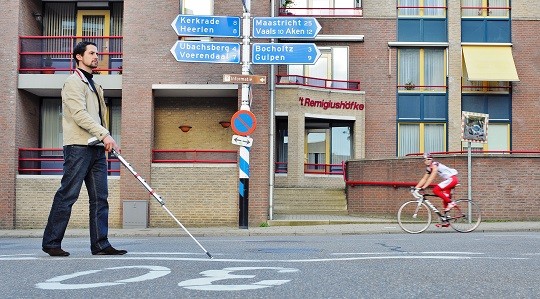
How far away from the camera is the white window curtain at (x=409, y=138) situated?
31000 millimetres

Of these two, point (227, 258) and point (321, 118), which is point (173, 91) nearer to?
point (321, 118)

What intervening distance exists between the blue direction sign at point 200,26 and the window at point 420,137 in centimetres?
1402

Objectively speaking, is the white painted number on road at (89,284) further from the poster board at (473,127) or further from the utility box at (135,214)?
the poster board at (473,127)

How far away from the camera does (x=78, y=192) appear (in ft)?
26.7

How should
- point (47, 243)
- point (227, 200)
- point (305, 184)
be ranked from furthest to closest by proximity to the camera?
point (305, 184) < point (227, 200) < point (47, 243)

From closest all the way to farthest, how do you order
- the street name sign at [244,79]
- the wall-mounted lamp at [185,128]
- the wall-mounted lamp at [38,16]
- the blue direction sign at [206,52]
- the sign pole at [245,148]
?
the street name sign at [244,79] → the blue direction sign at [206,52] → the sign pole at [245,148] → the wall-mounted lamp at [38,16] → the wall-mounted lamp at [185,128]

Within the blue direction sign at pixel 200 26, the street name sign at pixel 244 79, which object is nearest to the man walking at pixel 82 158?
the street name sign at pixel 244 79

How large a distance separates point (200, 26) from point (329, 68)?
43.2ft

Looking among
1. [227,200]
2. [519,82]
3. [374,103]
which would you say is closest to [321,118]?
[374,103]

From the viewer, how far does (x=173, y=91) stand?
886 inches

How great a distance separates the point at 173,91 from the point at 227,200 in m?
3.72

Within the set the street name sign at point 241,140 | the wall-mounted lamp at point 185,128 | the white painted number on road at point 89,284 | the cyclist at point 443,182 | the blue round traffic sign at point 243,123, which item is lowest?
the white painted number on road at point 89,284

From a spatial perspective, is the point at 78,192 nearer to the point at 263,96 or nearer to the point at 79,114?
the point at 79,114

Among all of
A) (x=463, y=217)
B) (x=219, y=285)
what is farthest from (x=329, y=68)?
(x=219, y=285)
